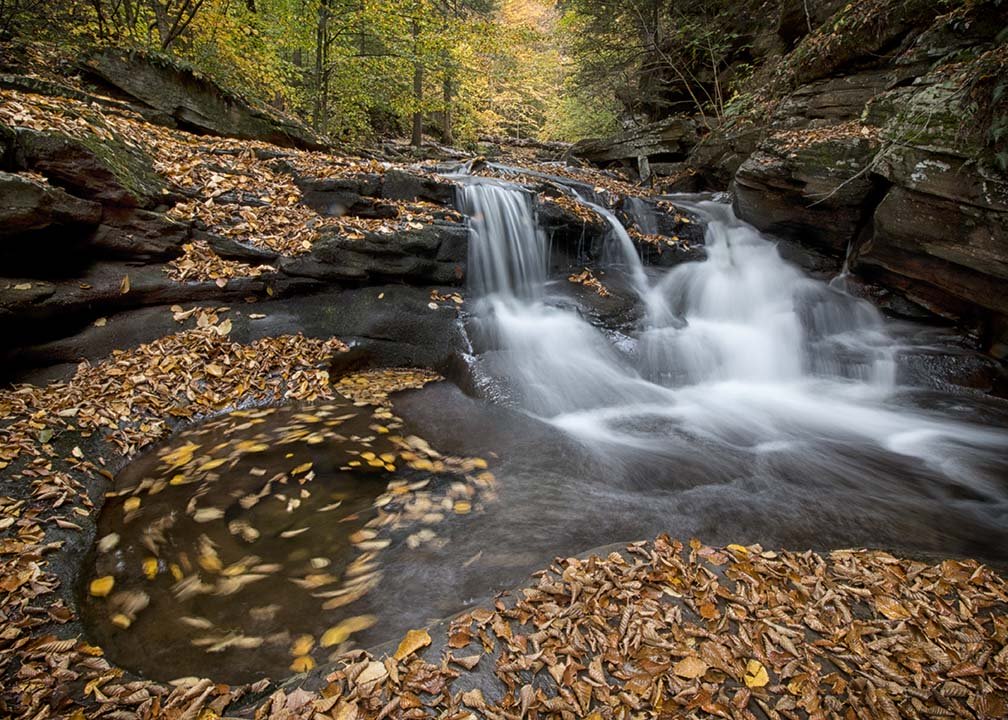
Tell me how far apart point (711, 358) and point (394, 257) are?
5.17 metres

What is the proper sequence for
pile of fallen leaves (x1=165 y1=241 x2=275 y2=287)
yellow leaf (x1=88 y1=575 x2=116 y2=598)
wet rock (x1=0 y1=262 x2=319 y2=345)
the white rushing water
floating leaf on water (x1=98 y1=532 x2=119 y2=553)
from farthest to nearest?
pile of fallen leaves (x1=165 y1=241 x2=275 y2=287), the white rushing water, wet rock (x1=0 y1=262 x2=319 y2=345), floating leaf on water (x1=98 y1=532 x2=119 y2=553), yellow leaf (x1=88 y1=575 x2=116 y2=598)

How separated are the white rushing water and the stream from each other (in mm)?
38

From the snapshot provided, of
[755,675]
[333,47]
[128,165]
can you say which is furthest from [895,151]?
[333,47]

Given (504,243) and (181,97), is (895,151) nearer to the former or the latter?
(504,243)

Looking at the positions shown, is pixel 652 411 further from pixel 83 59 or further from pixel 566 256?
pixel 83 59

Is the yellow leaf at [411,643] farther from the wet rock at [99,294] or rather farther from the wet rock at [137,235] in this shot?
the wet rock at [137,235]

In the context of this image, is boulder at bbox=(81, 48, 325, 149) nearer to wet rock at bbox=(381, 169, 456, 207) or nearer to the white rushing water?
wet rock at bbox=(381, 169, 456, 207)

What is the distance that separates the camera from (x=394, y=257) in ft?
20.3

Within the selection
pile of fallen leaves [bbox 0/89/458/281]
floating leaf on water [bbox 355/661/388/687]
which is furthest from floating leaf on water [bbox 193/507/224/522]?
pile of fallen leaves [bbox 0/89/458/281]

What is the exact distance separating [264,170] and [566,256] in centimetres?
527

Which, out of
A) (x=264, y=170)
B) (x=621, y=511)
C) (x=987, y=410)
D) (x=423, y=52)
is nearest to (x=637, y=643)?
(x=621, y=511)

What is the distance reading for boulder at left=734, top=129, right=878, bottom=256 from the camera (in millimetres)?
7395

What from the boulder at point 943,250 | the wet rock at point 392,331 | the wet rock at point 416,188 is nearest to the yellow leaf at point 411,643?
the wet rock at point 392,331

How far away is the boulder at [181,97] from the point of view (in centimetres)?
A: 722
